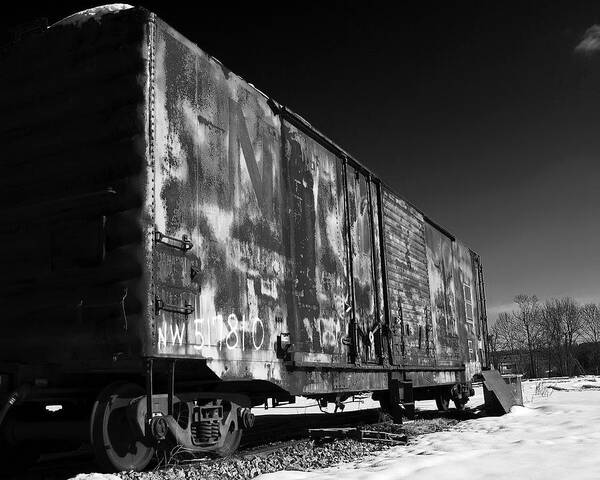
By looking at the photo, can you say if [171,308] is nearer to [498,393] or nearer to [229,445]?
[229,445]

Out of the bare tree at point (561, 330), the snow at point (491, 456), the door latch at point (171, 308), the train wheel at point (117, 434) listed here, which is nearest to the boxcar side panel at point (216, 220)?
the door latch at point (171, 308)

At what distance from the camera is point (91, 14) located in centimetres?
550

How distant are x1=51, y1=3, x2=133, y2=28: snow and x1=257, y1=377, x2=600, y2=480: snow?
14.4ft

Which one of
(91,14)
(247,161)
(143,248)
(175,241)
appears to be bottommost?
(143,248)

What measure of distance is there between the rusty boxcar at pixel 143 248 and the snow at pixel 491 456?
3.79ft

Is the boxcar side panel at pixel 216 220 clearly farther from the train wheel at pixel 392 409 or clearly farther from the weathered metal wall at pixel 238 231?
the train wheel at pixel 392 409

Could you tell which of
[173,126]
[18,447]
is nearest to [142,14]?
[173,126]

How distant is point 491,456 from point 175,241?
12.6ft

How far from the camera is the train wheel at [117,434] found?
4734mm

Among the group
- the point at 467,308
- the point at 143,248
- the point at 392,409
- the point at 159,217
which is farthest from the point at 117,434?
the point at 467,308

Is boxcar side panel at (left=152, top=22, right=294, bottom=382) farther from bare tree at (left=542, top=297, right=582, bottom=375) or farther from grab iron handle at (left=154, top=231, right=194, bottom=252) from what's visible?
bare tree at (left=542, top=297, right=582, bottom=375)

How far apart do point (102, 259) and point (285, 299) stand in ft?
7.82

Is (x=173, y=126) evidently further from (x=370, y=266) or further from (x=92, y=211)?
(x=370, y=266)

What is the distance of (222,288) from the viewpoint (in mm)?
5605
